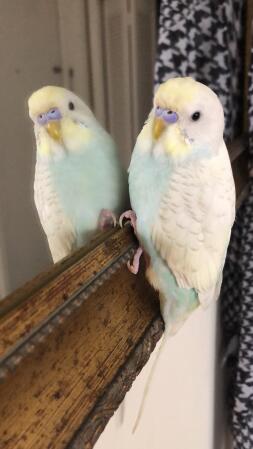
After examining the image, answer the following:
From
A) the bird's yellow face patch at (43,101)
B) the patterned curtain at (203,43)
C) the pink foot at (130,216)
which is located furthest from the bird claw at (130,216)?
the patterned curtain at (203,43)

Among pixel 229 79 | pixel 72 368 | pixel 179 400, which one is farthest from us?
pixel 229 79

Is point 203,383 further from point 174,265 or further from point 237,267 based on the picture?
point 174,265

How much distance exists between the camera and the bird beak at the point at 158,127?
36 cm

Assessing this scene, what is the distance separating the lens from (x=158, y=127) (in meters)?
0.37

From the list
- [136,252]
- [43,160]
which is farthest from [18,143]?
[136,252]

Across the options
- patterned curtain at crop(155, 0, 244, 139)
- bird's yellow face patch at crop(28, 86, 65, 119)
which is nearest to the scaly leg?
bird's yellow face patch at crop(28, 86, 65, 119)

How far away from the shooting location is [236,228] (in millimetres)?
864

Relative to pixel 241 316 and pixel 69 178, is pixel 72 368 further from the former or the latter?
pixel 241 316

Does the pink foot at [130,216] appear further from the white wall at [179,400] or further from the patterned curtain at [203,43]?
the patterned curtain at [203,43]

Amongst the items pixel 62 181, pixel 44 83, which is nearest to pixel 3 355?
→ pixel 62 181

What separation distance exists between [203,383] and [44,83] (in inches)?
24.8

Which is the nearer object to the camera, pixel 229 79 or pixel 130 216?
pixel 130 216

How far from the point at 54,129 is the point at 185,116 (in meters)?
0.10

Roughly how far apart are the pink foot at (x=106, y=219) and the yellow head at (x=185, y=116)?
0.24 feet
